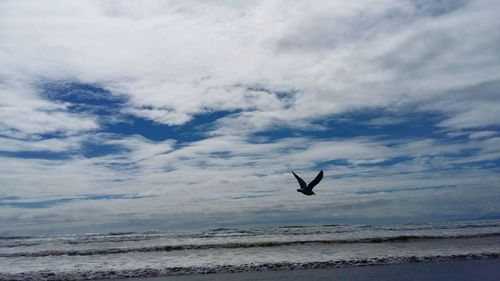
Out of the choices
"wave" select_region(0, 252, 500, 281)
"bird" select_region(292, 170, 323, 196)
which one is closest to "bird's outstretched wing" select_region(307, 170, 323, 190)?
"bird" select_region(292, 170, 323, 196)

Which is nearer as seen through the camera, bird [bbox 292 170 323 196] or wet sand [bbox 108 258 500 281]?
wet sand [bbox 108 258 500 281]

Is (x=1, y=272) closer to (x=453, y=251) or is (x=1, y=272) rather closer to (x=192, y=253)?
(x=192, y=253)

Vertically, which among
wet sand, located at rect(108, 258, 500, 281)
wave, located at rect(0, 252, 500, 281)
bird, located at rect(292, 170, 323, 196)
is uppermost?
bird, located at rect(292, 170, 323, 196)

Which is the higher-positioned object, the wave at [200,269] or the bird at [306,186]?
the bird at [306,186]

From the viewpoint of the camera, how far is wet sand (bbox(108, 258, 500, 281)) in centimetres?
1653

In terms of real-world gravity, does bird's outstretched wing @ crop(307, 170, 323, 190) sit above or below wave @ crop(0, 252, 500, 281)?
above

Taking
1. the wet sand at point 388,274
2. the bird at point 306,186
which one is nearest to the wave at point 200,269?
the wet sand at point 388,274

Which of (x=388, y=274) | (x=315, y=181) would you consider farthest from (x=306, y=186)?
(x=388, y=274)

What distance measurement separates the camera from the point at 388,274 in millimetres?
17250

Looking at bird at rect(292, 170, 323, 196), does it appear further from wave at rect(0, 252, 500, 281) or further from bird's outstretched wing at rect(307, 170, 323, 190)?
wave at rect(0, 252, 500, 281)

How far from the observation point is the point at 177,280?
17.5 meters

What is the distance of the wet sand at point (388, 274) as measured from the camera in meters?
16.5

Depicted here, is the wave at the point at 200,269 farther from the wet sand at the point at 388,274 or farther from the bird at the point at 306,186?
the bird at the point at 306,186

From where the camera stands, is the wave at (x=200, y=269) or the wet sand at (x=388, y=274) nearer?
the wet sand at (x=388, y=274)
